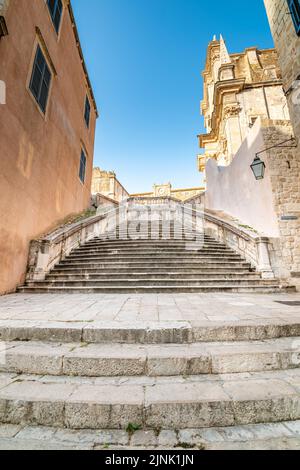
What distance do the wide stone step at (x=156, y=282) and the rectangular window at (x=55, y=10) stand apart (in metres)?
10.6

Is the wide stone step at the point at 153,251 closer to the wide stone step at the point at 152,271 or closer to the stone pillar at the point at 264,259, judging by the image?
the wide stone step at the point at 152,271

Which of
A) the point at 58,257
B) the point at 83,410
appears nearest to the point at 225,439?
the point at 83,410

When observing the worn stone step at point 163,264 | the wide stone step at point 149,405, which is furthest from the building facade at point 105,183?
the wide stone step at point 149,405

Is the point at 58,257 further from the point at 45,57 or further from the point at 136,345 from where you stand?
the point at 45,57

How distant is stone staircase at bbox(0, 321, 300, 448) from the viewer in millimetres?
1705

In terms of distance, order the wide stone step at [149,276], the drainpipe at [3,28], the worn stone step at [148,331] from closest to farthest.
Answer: the worn stone step at [148,331]
the drainpipe at [3,28]
the wide stone step at [149,276]

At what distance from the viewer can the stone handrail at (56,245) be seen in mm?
6703

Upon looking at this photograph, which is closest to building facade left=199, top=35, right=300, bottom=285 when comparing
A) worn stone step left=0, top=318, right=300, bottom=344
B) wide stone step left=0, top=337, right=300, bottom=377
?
worn stone step left=0, top=318, right=300, bottom=344

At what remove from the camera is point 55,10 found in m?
8.76

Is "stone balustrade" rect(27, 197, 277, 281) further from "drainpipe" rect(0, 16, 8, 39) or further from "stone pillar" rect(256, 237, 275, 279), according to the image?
"drainpipe" rect(0, 16, 8, 39)

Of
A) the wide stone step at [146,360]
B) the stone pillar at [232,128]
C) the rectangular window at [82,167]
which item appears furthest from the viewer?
the stone pillar at [232,128]

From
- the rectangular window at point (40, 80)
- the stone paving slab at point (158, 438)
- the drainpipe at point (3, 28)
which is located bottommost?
the stone paving slab at point (158, 438)
